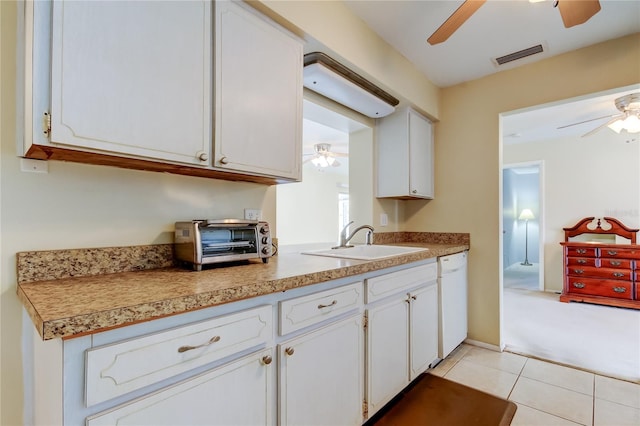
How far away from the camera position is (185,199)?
1.49 meters

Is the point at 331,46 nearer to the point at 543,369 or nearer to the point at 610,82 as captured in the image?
the point at 610,82

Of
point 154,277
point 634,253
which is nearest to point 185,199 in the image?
point 154,277

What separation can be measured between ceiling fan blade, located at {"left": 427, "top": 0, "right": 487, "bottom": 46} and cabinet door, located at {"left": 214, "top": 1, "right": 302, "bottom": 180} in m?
0.77

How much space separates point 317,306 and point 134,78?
110 cm

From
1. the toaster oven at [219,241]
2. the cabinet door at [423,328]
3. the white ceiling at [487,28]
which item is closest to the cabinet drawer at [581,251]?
the white ceiling at [487,28]

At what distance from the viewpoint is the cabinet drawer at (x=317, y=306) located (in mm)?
1189

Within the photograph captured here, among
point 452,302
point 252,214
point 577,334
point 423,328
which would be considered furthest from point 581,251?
point 252,214

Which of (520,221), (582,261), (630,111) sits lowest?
(582,261)

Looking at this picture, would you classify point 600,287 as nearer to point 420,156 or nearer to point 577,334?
point 577,334

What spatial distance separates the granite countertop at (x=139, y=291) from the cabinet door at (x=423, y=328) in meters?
0.78

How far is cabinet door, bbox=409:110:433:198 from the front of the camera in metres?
2.76

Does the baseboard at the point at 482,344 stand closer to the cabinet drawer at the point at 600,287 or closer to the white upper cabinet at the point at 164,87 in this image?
the white upper cabinet at the point at 164,87

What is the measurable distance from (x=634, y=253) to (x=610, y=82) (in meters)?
2.84

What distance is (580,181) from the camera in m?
4.59
